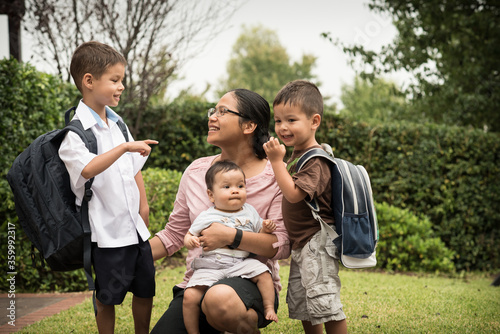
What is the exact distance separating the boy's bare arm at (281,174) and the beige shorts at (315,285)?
332mm

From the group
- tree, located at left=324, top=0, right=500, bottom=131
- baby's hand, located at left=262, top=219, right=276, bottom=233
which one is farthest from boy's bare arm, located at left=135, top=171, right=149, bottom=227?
tree, located at left=324, top=0, right=500, bottom=131

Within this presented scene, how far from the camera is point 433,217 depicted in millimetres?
8625

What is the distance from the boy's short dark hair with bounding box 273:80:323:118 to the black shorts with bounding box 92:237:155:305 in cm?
118

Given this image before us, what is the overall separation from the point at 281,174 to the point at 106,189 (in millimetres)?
984

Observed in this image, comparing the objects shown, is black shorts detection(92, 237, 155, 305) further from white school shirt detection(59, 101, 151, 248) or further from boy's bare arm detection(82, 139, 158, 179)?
boy's bare arm detection(82, 139, 158, 179)

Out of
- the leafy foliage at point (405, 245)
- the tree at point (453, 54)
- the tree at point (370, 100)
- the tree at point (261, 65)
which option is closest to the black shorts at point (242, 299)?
the leafy foliage at point (405, 245)

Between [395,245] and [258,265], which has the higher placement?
[258,265]

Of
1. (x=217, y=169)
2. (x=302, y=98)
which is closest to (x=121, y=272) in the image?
(x=217, y=169)

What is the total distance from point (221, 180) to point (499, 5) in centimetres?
912

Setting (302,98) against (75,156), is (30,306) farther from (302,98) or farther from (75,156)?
(302,98)

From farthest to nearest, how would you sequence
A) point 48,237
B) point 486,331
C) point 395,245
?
point 395,245
point 486,331
point 48,237

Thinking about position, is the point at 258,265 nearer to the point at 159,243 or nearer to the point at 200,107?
the point at 159,243

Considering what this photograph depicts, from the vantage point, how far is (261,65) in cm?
4669

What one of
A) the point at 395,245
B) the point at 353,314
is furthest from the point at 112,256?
the point at 395,245
